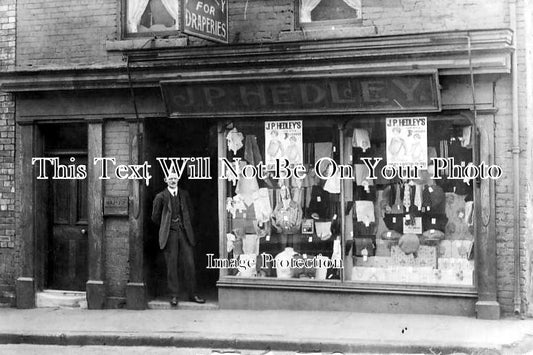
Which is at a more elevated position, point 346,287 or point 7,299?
point 346,287

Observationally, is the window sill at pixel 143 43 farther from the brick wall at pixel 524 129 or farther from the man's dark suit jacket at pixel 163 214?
the brick wall at pixel 524 129

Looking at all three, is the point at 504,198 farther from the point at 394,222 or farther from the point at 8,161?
the point at 8,161

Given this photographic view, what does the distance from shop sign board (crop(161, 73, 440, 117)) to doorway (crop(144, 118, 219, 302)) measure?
1.95 feet

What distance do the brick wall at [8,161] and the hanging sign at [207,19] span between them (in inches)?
143

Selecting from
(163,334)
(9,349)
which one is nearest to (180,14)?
(163,334)

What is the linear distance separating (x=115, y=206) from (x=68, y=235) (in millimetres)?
1105

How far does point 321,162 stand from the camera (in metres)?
10.4

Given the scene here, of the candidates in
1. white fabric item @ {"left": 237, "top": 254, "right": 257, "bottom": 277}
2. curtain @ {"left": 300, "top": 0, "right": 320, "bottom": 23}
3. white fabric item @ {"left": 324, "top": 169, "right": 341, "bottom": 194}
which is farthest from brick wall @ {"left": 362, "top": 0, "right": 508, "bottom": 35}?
white fabric item @ {"left": 237, "top": 254, "right": 257, "bottom": 277}

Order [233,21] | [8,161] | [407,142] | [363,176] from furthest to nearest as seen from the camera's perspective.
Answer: [8,161], [233,21], [363,176], [407,142]

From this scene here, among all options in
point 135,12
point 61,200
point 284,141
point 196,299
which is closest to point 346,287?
point 284,141

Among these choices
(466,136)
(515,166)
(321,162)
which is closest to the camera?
(515,166)

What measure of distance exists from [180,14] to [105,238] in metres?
Result: 3.83

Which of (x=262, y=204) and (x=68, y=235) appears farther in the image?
(x=68, y=235)

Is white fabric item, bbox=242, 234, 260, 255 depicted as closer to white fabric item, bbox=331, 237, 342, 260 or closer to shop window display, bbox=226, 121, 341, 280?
shop window display, bbox=226, 121, 341, 280
